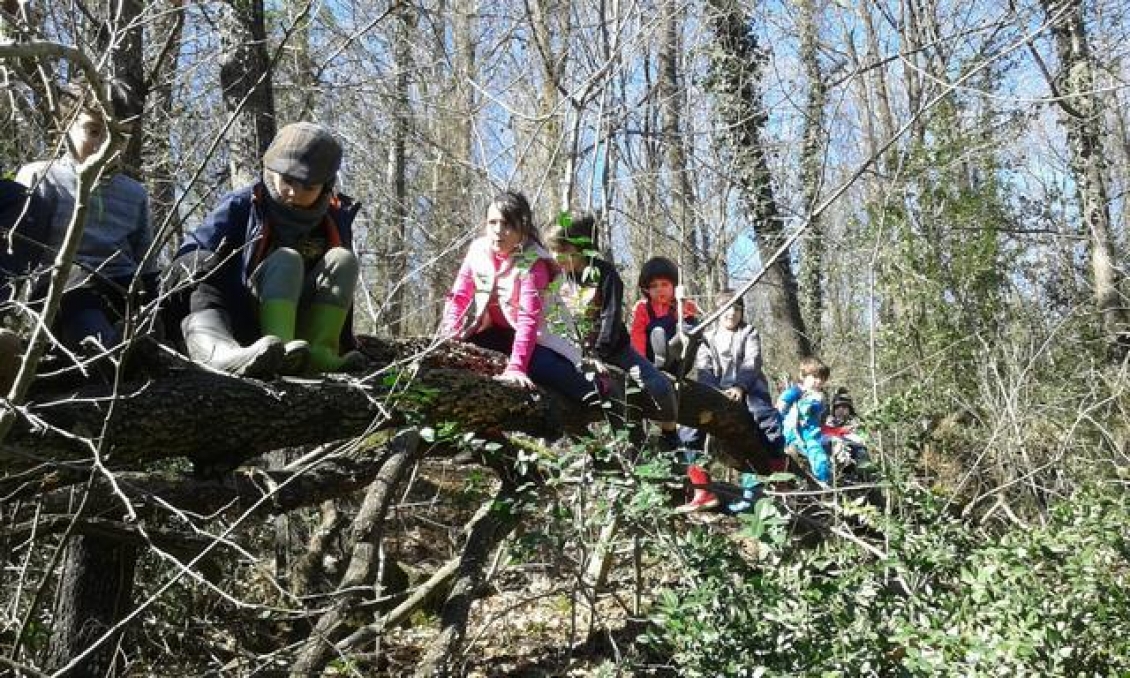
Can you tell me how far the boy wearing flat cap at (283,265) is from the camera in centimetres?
395

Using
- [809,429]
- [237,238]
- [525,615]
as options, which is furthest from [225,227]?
[809,429]

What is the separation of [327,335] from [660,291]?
8.46 feet

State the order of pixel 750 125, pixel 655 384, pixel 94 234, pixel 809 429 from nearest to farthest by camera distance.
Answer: pixel 94 234 → pixel 655 384 → pixel 809 429 → pixel 750 125

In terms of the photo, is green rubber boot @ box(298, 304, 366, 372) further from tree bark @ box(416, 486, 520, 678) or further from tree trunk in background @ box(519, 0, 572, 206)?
tree trunk in background @ box(519, 0, 572, 206)

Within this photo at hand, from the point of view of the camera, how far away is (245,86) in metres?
6.23

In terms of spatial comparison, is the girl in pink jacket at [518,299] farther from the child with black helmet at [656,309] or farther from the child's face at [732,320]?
the child's face at [732,320]

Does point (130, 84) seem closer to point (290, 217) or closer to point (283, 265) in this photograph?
point (290, 217)

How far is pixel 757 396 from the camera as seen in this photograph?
6840 mm

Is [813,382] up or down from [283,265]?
down

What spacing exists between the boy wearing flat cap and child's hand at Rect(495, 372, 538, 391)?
667 mm

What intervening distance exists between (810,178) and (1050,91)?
9.46 ft

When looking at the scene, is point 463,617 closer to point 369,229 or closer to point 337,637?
point 337,637

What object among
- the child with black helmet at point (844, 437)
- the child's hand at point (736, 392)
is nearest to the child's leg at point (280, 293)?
the child with black helmet at point (844, 437)

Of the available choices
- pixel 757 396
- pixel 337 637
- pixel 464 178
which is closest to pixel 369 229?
pixel 464 178
